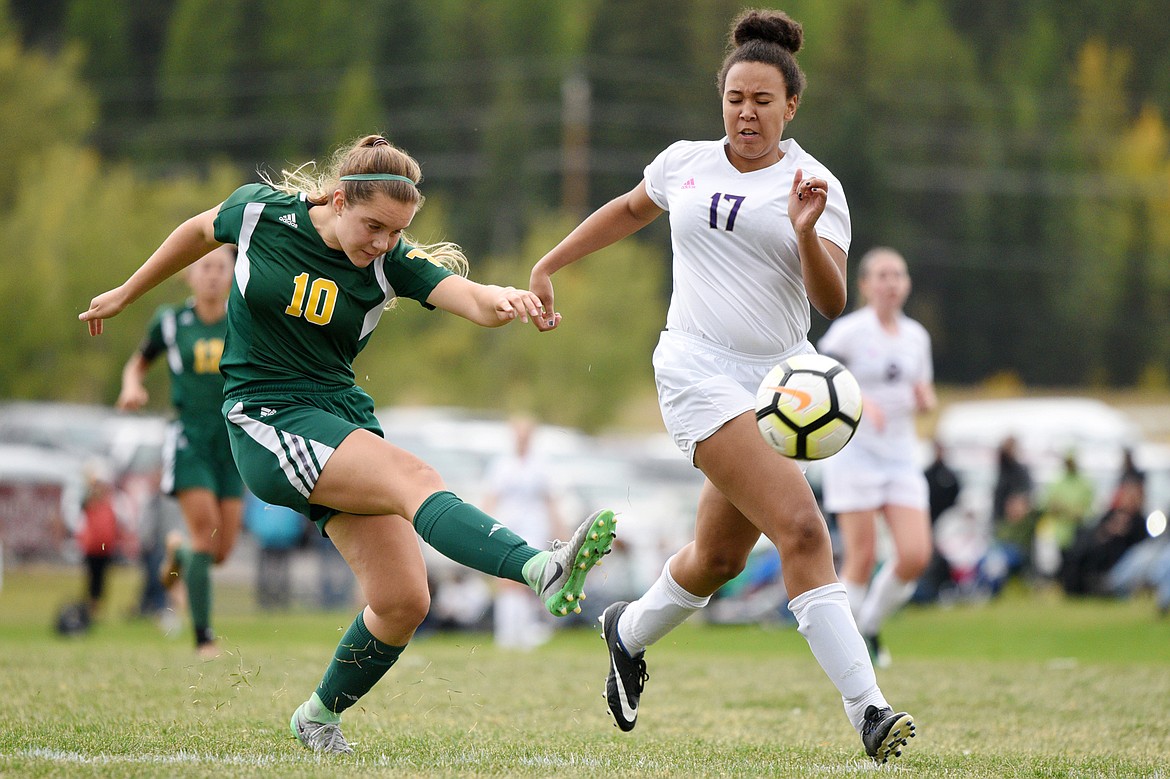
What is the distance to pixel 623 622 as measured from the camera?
6070 mm

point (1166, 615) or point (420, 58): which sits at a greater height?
point (420, 58)

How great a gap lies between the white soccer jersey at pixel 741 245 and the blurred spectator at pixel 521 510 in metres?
8.78

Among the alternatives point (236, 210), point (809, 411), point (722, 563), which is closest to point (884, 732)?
point (722, 563)

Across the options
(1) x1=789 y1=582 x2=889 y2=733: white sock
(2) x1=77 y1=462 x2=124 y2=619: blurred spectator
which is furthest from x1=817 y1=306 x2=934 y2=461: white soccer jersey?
(2) x1=77 y1=462 x2=124 y2=619: blurred spectator

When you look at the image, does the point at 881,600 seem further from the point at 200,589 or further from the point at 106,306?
the point at 106,306

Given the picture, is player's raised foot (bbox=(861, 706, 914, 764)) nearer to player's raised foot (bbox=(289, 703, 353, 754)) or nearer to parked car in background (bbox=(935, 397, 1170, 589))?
player's raised foot (bbox=(289, 703, 353, 754))

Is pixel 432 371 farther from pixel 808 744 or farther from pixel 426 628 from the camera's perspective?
pixel 808 744

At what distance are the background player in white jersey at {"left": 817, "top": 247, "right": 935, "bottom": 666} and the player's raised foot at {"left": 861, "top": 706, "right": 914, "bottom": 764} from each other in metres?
4.09

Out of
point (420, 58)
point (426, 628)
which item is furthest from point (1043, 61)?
point (426, 628)

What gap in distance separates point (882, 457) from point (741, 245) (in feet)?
13.8

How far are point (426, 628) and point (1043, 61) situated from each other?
193 feet

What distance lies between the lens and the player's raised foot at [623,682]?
5.97 metres

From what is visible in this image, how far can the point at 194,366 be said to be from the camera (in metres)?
8.95

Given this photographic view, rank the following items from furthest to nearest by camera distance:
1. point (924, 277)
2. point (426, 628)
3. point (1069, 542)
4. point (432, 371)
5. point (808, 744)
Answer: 1. point (924, 277)
2. point (432, 371)
3. point (1069, 542)
4. point (426, 628)
5. point (808, 744)
